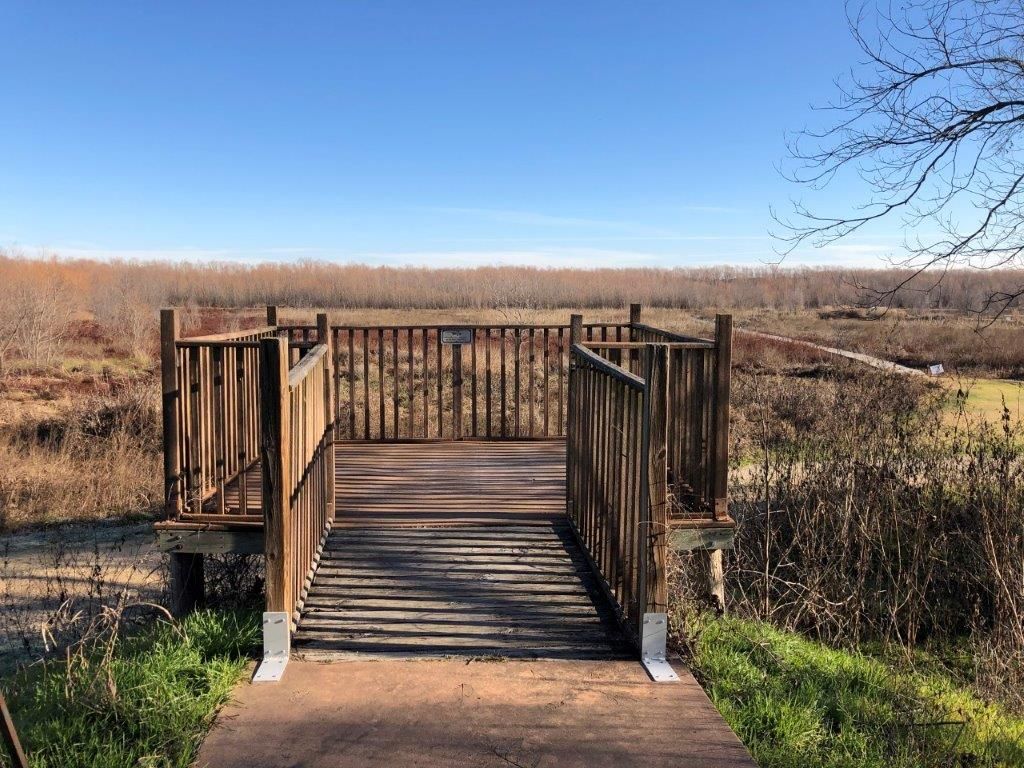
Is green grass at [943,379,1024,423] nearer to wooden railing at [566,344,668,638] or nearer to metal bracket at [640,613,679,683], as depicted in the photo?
wooden railing at [566,344,668,638]

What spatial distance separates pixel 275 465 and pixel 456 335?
14.5ft

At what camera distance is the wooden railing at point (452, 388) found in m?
8.27

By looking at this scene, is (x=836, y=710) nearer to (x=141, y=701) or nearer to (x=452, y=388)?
(x=141, y=701)

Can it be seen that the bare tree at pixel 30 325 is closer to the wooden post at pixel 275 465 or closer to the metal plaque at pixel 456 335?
the metal plaque at pixel 456 335

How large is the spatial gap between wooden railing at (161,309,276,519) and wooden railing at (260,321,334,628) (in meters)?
0.42

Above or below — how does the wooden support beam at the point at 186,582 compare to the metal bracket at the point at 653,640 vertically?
below

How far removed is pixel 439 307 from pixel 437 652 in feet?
131

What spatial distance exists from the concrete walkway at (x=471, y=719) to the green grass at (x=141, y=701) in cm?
12

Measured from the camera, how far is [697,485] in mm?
5109

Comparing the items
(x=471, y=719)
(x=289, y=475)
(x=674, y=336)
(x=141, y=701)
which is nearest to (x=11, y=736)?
(x=141, y=701)

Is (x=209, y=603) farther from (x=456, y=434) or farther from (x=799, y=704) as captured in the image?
(x=799, y=704)

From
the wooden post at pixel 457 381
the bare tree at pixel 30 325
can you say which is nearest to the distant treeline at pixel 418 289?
the bare tree at pixel 30 325

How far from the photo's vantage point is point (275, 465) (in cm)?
389

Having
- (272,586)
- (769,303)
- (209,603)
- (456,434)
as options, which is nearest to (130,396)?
(456,434)
